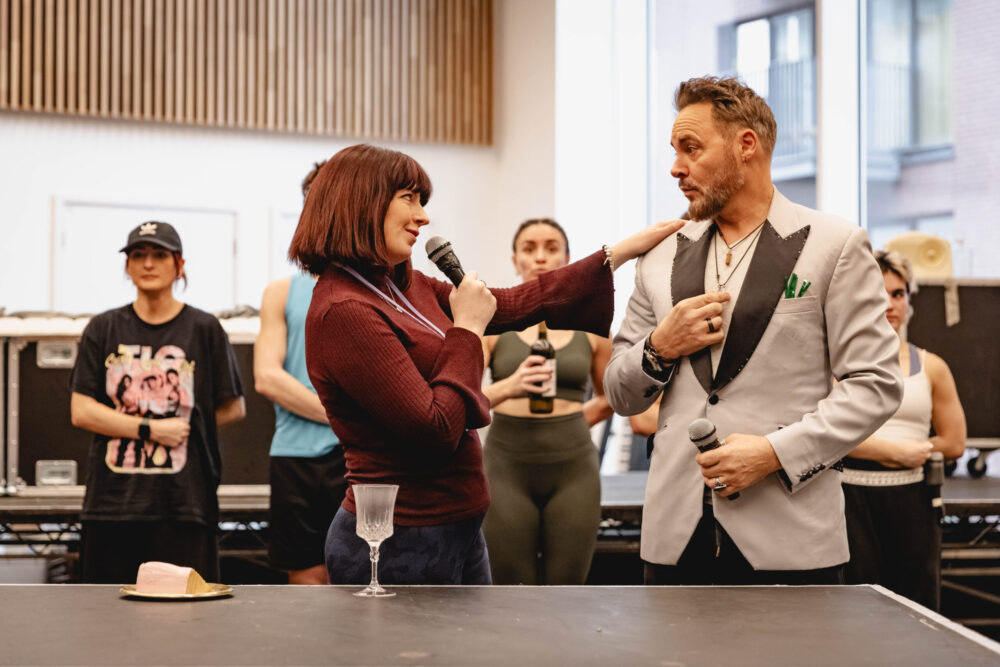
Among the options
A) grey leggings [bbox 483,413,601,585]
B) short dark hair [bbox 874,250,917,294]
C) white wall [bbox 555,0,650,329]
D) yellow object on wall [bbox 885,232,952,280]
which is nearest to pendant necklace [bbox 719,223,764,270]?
grey leggings [bbox 483,413,601,585]

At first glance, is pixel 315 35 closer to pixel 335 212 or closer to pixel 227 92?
pixel 227 92

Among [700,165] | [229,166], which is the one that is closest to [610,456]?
[229,166]

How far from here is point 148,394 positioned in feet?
9.25

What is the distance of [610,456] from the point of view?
263 inches

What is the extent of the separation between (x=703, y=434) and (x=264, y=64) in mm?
6879

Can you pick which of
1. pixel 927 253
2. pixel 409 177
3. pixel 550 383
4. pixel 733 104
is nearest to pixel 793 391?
pixel 733 104

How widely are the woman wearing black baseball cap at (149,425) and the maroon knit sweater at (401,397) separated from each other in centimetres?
115

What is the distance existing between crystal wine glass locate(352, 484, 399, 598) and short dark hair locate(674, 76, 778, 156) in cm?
86

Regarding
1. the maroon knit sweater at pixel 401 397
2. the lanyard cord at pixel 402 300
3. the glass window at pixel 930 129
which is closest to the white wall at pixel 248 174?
the glass window at pixel 930 129

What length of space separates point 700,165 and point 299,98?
21.5 feet

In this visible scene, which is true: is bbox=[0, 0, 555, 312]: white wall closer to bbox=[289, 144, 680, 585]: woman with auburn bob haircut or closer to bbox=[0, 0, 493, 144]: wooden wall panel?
bbox=[0, 0, 493, 144]: wooden wall panel

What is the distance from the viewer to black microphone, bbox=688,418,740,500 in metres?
1.71

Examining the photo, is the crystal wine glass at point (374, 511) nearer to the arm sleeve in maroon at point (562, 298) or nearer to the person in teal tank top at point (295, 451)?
the arm sleeve in maroon at point (562, 298)

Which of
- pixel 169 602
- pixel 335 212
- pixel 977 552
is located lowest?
pixel 977 552
